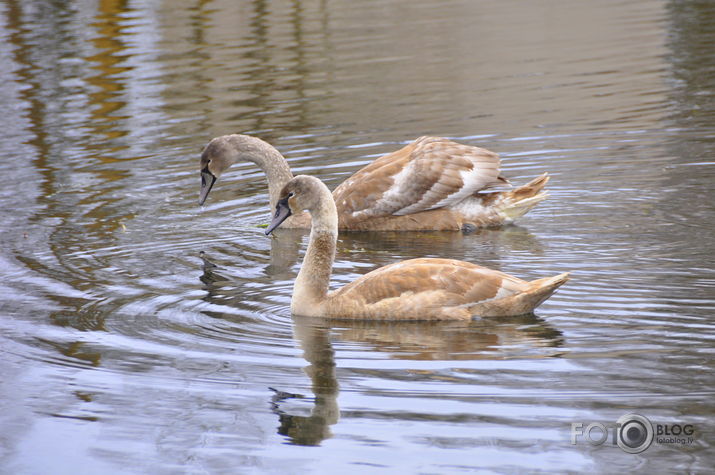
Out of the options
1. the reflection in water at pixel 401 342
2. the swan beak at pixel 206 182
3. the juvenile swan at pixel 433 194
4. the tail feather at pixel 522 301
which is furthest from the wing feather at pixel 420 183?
the tail feather at pixel 522 301

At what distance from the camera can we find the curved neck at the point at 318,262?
343 inches

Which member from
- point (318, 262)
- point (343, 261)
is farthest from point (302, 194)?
point (343, 261)

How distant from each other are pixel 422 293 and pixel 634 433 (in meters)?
2.46

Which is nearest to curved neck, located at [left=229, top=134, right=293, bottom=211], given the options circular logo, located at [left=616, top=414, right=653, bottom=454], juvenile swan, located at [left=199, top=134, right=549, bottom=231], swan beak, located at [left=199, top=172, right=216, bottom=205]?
swan beak, located at [left=199, top=172, right=216, bottom=205]

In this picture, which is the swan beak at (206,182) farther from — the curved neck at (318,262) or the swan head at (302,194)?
the curved neck at (318,262)

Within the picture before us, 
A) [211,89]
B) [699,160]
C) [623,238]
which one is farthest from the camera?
[211,89]

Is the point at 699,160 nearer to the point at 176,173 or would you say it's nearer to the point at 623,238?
the point at 623,238

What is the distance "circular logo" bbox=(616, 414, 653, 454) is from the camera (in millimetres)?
6125

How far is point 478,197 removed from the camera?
1192 cm

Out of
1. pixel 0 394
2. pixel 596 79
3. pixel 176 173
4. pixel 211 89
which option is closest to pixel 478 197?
→ pixel 176 173

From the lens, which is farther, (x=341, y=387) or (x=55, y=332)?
(x=55, y=332)

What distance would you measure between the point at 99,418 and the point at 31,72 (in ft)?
53.8

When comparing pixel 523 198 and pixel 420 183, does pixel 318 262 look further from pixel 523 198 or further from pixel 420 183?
pixel 523 198

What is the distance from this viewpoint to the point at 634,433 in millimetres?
6238
